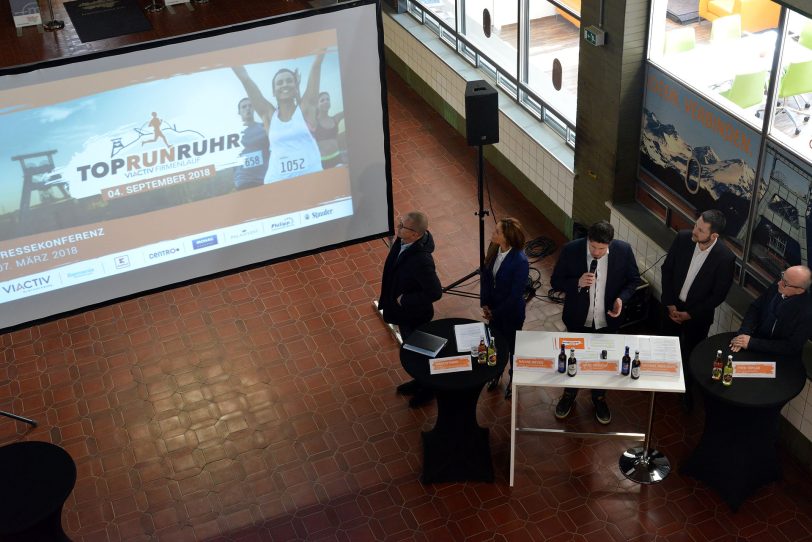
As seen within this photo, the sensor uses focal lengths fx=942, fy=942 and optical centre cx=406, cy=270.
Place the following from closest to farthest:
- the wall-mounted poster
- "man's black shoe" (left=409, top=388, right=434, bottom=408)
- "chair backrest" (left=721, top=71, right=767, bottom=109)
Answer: "chair backrest" (left=721, top=71, right=767, bottom=109) < "man's black shoe" (left=409, top=388, right=434, bottom=408) < the wall-mounted poster

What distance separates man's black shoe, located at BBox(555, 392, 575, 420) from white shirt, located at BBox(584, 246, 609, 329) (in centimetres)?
62

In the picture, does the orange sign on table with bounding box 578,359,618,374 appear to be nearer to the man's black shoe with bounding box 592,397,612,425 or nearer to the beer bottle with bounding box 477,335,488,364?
the beer bottle with bounding box 477,335,488,364

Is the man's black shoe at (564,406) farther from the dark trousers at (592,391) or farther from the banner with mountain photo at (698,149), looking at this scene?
the banner with mountain photo at (698,149)

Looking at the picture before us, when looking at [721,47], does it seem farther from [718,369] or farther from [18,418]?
[18,418]

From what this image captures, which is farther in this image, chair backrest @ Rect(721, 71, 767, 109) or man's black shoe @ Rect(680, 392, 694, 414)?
man's black shoe @ Rect(680, 392, 694, 414)

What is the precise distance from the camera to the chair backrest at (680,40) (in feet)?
22.5

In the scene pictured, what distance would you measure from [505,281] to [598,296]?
64cm

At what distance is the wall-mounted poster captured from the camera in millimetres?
8133

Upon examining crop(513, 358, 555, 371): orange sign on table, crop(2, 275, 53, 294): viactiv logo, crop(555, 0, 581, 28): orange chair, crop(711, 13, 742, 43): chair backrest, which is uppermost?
crop(711, 13, 742, 43): chair backrest

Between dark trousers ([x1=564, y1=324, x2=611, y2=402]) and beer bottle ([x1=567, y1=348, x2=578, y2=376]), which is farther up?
beer bottle ([x1=567, y1=348, x2=578, y2=376])

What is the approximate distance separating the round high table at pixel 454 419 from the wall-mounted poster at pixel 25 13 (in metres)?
4.68

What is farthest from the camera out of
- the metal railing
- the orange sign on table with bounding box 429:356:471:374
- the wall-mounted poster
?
the metal railing

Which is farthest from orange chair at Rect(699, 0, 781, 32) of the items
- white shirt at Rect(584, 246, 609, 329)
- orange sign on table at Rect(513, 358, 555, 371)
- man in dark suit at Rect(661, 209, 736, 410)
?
orange sign on table at Rect(513, 358, 555, 371)

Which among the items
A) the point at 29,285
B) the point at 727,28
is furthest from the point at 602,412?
the point at 29,285
